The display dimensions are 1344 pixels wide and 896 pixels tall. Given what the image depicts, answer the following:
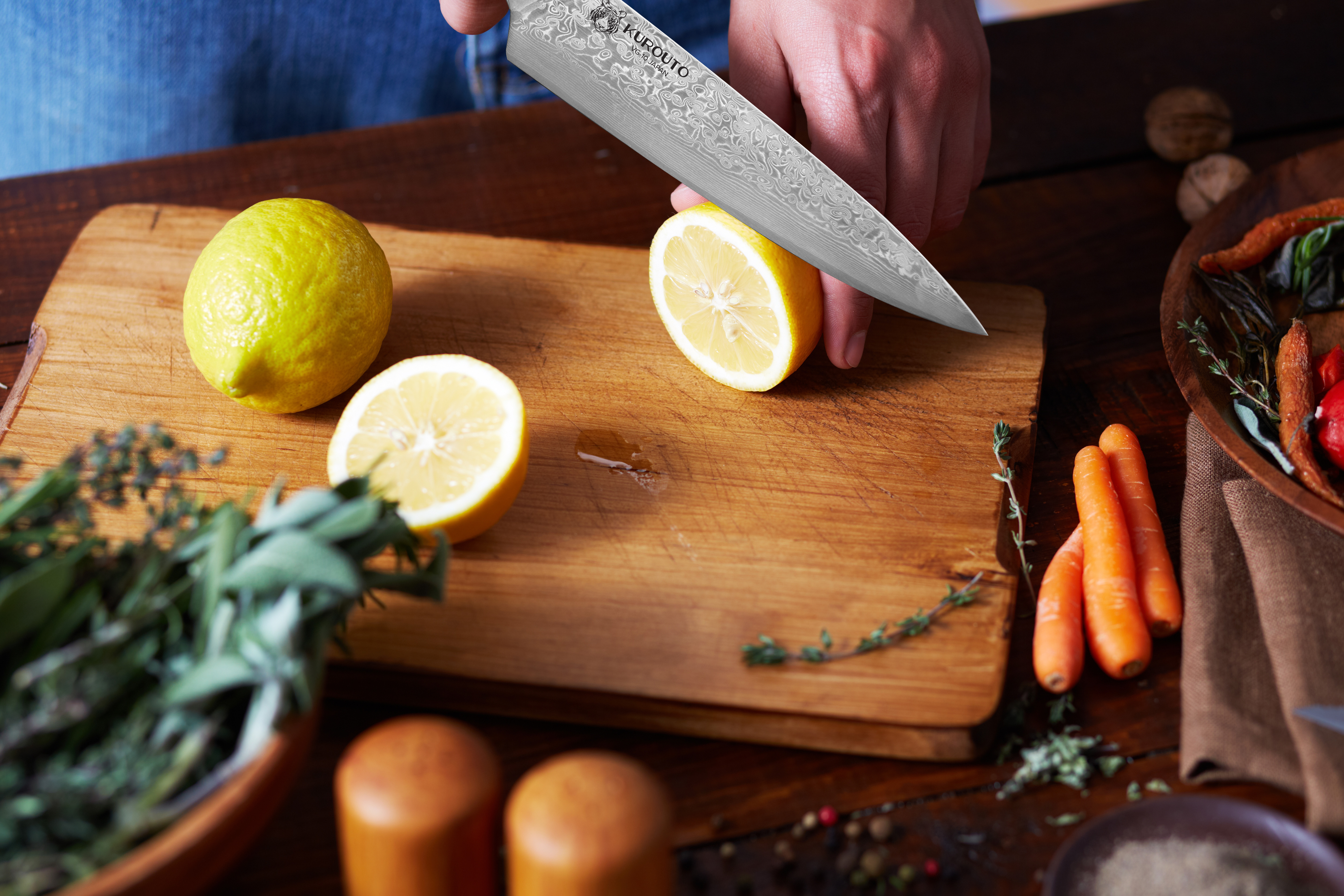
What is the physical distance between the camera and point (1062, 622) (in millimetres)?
1433

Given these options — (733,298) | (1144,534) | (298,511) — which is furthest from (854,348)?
(298,511)

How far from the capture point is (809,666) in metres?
1.38

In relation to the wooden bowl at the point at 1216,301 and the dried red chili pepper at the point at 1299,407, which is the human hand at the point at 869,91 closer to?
the wooden bowl at the point at 1216,301

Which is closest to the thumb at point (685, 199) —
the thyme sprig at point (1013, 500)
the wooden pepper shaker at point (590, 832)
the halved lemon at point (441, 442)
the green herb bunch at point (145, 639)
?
the halved lemon at point (441, 442)

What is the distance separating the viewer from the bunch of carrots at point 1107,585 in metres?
1.40

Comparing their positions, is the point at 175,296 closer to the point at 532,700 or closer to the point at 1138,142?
the point at 532,700

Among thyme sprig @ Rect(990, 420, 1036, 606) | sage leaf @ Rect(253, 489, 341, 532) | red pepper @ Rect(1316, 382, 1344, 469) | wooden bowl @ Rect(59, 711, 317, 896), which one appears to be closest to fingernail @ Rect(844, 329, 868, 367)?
thyme sprig @ Rect(990, 420, 1036, 606)

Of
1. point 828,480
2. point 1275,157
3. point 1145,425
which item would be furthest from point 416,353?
point 1275,157

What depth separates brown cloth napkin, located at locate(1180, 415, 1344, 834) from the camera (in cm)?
125

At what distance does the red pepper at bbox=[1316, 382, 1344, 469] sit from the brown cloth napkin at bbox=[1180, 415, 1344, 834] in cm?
11

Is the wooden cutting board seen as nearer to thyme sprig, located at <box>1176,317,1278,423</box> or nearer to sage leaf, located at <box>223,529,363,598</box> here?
thyme sprig, located at <box>1176,317,1278,423</box>

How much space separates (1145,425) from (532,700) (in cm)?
119

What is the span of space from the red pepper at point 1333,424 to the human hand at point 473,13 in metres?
1.49

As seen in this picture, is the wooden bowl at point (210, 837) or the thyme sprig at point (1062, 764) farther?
the thyme sprig at point (1062, 764)
